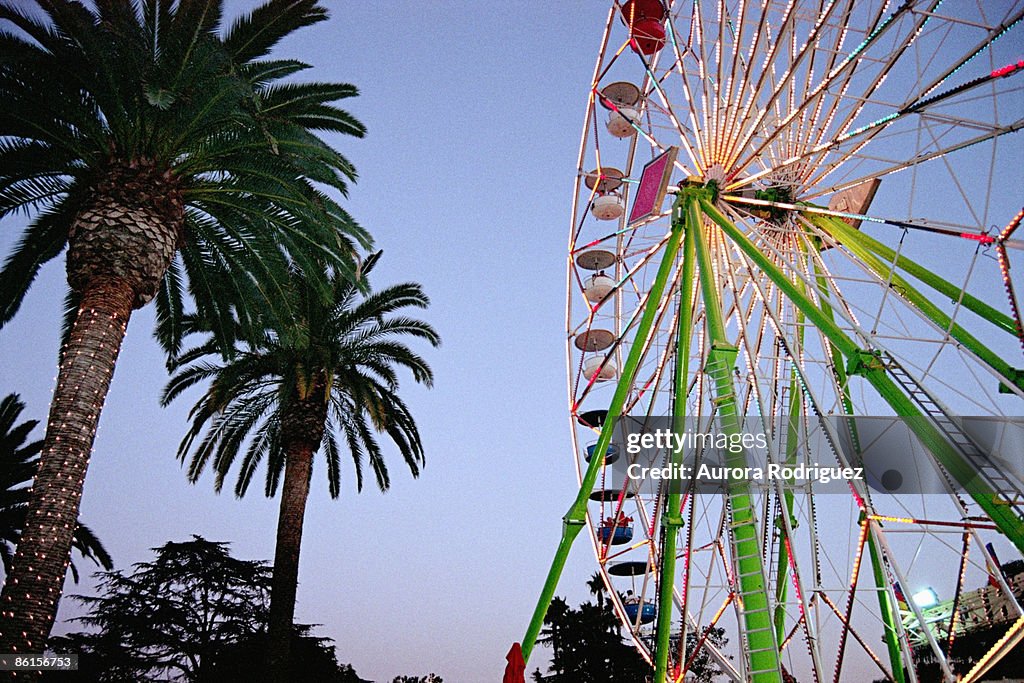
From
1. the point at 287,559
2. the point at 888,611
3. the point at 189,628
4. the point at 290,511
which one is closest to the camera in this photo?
the point at 888,611

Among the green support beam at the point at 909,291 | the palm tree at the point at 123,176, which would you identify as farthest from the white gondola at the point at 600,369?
the palm tree at the point at 123,176

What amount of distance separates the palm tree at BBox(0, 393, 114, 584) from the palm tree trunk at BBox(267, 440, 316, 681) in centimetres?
591

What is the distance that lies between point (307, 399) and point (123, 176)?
8.41 metres

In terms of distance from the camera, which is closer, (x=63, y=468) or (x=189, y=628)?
(x=63, y=468)

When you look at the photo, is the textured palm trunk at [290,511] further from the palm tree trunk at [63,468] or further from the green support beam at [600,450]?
the palm tree trunk at [63,468]

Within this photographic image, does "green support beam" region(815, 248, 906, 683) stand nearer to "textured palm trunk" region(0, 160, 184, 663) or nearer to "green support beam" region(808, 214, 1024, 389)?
"green support beam" region(808, 214, 1024, 389)

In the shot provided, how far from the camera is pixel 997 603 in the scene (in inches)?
1367

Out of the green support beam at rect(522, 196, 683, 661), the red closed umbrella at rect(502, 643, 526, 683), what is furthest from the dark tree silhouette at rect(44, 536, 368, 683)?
the red closed umbrella at rect(502, 643, 526, 683)

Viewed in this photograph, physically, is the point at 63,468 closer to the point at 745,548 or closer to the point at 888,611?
the point at 745,548

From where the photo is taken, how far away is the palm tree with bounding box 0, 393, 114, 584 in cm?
2028

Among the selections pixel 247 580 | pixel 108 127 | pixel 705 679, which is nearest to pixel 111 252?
pixel 108 127

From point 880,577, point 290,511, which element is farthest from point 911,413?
point 290,511

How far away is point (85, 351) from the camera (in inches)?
409

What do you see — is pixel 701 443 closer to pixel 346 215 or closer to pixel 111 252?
pixel 346 215
